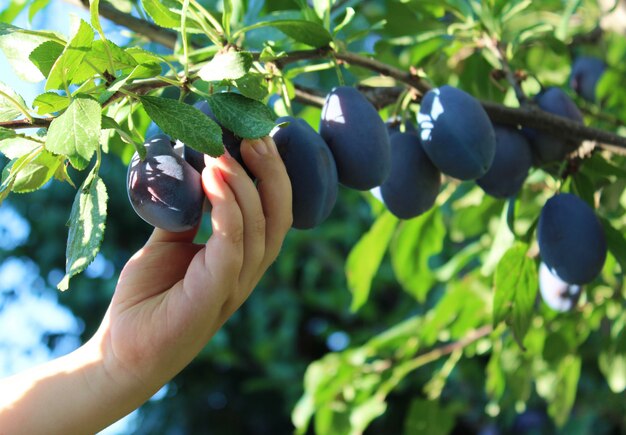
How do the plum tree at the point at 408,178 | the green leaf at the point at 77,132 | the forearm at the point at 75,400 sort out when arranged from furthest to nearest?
the plum tree at the point at 408,178, the forearm at the point at 75,400, the green leaf at the point at 77,132

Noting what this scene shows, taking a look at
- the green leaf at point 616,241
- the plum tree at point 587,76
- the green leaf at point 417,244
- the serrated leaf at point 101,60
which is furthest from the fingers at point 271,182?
the plum tree at point 587,76

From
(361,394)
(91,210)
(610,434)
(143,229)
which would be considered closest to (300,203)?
(91,210)

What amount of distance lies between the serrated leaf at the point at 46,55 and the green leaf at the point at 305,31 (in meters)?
0.20

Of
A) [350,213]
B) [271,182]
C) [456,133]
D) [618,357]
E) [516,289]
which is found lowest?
[350,213]

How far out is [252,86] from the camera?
0.61m

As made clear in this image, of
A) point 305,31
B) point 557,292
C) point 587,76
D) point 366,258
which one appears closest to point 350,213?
point 587,76

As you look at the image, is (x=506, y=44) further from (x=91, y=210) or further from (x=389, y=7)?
(x=91, y=210)

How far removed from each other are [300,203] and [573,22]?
1.24 m

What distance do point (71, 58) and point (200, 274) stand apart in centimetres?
19

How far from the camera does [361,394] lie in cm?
142

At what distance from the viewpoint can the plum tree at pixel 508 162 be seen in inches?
33.5

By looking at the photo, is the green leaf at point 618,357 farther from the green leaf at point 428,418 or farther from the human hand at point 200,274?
the human hand at point 200,274

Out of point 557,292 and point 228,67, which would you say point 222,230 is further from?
point 557,292

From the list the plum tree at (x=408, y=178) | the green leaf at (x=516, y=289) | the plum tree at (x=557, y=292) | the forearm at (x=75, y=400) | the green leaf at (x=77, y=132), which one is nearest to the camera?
the green leaf at (x=77, y=132)
